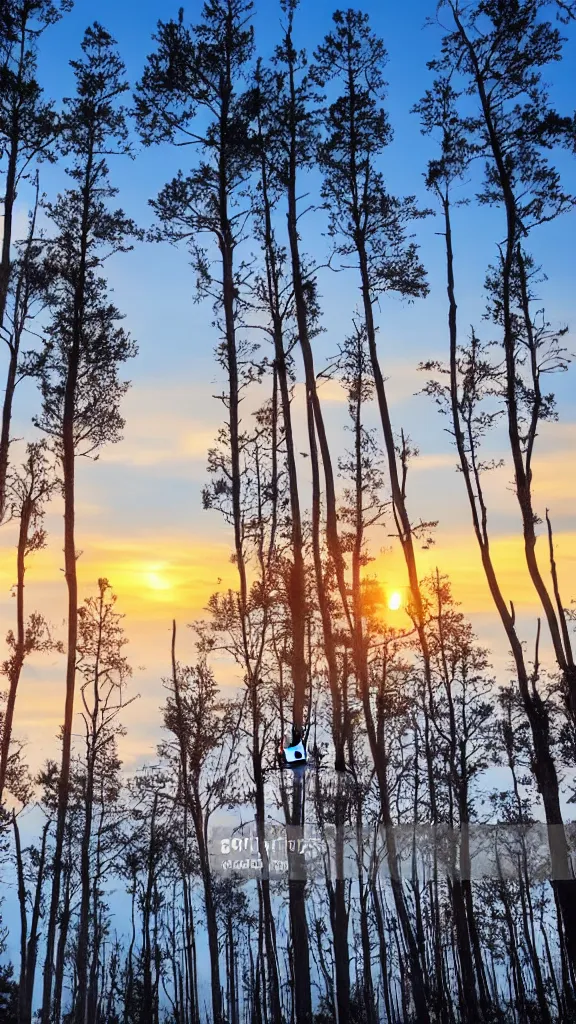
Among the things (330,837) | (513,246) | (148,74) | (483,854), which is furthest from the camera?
(483,854)

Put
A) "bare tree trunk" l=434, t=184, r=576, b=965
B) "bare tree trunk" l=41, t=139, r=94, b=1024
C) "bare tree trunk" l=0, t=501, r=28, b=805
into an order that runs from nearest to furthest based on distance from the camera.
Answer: "bare tree trunk" l=434, t=184, r=576, b=965 → "bare tree trunk" l=41, t=139, r=94, b=1024 → "bare tree trunk" l=0, t=501, r=28, b=805

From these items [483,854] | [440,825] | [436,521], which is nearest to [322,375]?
[436,521]

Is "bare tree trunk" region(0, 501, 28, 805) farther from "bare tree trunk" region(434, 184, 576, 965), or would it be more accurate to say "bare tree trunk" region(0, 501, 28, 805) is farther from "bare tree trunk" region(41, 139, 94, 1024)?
"bare tree trunk" region(434, 184, 576, 965)

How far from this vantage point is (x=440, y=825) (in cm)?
2398

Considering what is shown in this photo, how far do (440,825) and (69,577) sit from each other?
1352 centimetres

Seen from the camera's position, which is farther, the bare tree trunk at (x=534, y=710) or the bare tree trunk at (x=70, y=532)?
the bare tree trunk at (x=70, y=532)

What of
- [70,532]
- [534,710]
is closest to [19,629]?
[70,532]

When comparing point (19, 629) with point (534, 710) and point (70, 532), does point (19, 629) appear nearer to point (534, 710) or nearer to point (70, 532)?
point (70, 532)

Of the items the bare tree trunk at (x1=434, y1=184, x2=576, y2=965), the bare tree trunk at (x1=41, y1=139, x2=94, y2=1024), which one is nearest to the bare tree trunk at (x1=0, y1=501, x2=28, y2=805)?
the bare tree trunk at (x1=41, y1=139, x2=94, y2=1024)

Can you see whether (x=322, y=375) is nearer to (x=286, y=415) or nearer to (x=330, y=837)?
(x=286, y=415)

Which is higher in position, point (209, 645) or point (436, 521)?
point (436, 521)

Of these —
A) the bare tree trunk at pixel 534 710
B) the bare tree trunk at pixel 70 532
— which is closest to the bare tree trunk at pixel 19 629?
the bare tree trunk at pixel 70 532

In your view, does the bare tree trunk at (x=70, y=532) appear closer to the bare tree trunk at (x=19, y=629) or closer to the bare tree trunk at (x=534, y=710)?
the bare tree trunk at (x=19, y=629)

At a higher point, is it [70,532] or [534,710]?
[70,532]
